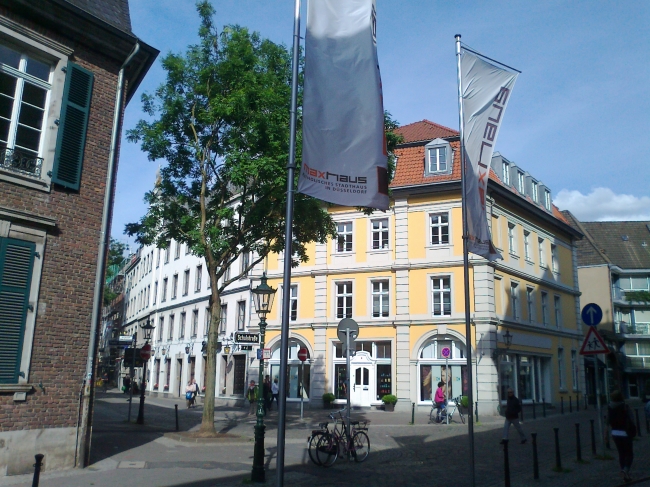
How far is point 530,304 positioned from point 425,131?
11.6 meters

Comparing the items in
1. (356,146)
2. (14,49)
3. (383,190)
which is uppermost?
(14,49)

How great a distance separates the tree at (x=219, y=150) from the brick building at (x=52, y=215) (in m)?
4.68

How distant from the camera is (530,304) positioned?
35.5 meters

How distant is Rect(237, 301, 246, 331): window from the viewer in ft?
120

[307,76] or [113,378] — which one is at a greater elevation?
[307,76]

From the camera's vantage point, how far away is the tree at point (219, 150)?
55.4ft

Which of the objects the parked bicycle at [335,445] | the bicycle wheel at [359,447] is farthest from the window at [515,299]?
the parked bicycle at [335,445]

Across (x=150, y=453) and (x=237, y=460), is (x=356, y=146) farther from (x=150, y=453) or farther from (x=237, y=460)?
(x=150, y=453)

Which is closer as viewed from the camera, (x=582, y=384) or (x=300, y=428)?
(x=300, y=428)

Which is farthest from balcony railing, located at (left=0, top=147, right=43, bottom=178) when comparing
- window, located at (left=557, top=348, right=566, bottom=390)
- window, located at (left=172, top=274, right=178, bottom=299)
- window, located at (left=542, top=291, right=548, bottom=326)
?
window, located at (left=172, top=274, right=178, bottom=299)

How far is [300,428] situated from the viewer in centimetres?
2123

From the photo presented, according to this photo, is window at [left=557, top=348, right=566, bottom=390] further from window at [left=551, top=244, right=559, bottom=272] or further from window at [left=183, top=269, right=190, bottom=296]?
window at [left=183, top=269, right=190, bottom=296]

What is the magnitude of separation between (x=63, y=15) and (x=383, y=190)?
7.51 metres

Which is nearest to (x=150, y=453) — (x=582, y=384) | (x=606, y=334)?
(x=582, y=384)
